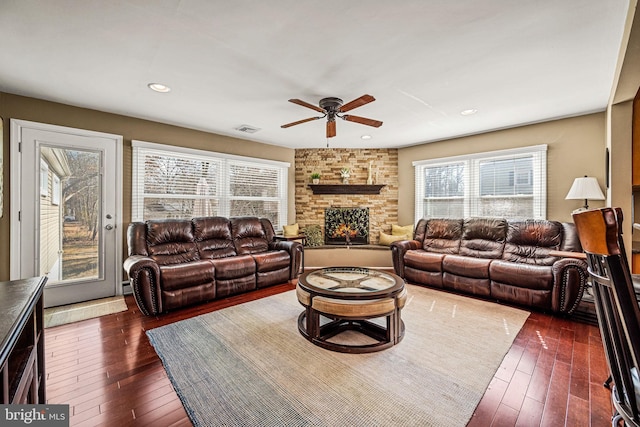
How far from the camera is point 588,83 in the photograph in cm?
286

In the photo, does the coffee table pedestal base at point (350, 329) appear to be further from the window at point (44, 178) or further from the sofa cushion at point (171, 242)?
the window at point (44, 178)

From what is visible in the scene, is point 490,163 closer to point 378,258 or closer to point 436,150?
point 436,150

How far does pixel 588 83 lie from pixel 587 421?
10.0 ft

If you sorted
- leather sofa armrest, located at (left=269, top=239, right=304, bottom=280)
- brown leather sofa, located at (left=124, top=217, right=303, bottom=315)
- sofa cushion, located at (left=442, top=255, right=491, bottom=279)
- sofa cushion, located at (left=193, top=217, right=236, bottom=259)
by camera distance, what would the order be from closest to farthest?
brown leather sofa, located at (left=124, top=217, right=303, bottom=315)
sofa cushion, located at (left=442, top=255, right=491, bottom=279)
sofa cushion, located at (left=193, top=217, right=236, bottom=259)
leather sofa armrest, located at (left=269, top=239, right=304, bottom=280)

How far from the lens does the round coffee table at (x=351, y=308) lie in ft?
7.34

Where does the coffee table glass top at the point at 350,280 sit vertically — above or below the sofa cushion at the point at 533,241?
below

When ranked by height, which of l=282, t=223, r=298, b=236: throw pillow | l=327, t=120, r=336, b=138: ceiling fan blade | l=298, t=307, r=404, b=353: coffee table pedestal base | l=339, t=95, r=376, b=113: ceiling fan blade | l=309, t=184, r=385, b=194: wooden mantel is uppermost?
l=339, t=95, r=376, b=113: ceiling fan blade

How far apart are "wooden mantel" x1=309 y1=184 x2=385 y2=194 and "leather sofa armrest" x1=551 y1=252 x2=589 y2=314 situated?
Answer: 3.27 meters

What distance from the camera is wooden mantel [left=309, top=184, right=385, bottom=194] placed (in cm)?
574

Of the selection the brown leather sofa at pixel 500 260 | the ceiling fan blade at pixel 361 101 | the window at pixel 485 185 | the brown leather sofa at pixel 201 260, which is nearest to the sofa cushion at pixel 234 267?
the brown leather sofa at pixel 201 260

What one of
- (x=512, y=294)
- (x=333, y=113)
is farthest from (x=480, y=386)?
(x=333, y=113)

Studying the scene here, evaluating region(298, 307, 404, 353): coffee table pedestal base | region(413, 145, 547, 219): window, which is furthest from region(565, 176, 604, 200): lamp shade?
region(298, 307, 404, 353): coffee table pedestal base

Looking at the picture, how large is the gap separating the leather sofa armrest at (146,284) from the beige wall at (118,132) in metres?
1.18

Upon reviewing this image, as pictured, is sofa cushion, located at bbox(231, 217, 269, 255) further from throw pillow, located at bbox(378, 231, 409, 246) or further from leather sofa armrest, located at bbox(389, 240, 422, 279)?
throw pillow, located at bbox(378, 231, 409, 246)
